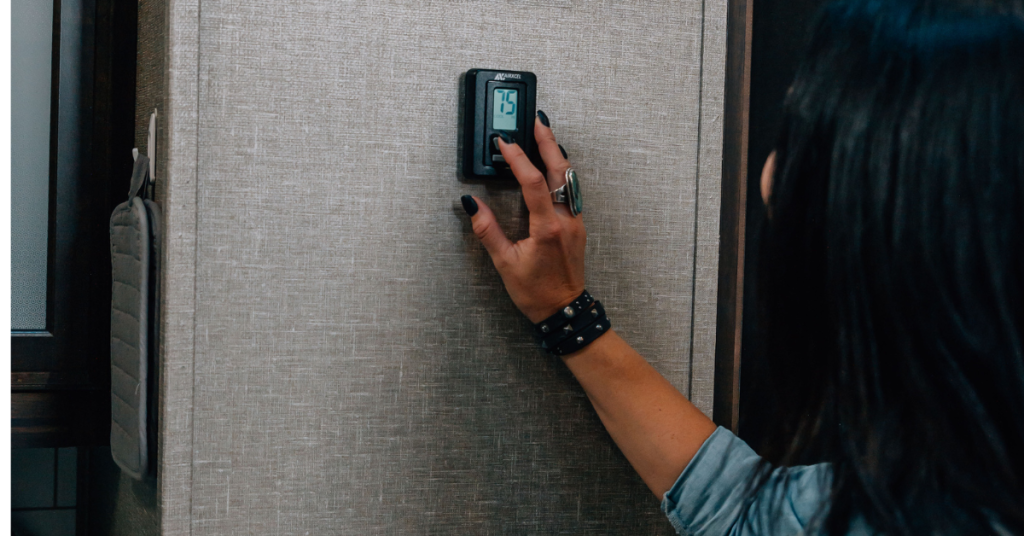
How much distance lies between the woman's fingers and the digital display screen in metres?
0.03

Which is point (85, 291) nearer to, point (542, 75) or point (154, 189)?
point (154, 189)

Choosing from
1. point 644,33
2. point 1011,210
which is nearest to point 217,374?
point 644,33

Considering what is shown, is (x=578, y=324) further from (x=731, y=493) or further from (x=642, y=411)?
(x=731, y=493)

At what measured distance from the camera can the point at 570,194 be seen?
27.7 inches

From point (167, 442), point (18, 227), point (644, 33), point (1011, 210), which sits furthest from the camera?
point (18, 227)

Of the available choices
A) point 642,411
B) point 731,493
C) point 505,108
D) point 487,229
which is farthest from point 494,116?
point 731,493

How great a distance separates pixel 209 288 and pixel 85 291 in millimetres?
353

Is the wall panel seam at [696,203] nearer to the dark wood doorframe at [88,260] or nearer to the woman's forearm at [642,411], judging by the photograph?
the woman's forearm at [642,411]

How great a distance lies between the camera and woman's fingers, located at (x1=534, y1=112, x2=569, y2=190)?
708 mm

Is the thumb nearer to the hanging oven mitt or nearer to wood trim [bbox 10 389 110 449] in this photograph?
the hanging oven mitt

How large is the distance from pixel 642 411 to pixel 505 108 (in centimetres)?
33

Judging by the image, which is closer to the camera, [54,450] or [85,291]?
[85,291]

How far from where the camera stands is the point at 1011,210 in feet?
1.60

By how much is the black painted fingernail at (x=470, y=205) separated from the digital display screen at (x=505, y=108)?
3.2 inches
